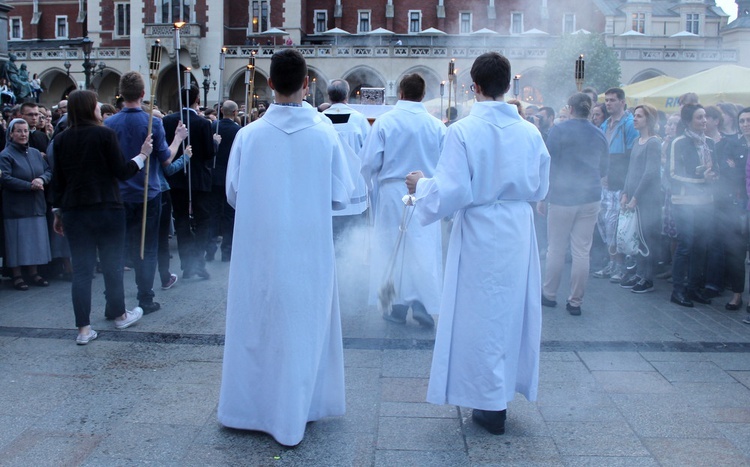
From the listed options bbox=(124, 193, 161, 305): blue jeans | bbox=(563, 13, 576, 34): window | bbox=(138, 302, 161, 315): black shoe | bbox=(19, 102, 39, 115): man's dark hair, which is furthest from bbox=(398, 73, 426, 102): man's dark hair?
bbox=(563, 13, 576, 34): window

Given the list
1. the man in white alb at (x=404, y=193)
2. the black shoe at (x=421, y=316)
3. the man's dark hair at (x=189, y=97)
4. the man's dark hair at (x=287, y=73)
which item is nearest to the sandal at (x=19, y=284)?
the man's dark hair at (x=189, y=97)

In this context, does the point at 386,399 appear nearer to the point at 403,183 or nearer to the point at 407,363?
the point at 407,363

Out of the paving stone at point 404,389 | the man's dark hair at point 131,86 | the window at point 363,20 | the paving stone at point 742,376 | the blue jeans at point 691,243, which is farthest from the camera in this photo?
the window at point 363,20

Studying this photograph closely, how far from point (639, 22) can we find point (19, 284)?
66.1 m

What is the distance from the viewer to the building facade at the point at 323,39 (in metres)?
43.8

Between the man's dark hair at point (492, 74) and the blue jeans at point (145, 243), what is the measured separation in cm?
380

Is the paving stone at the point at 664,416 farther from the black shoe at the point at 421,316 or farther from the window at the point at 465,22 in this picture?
the window at the point at 465,22

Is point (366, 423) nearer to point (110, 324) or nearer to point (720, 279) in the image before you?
point (110, 324)

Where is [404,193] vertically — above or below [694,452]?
above

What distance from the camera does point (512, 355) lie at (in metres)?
4.12

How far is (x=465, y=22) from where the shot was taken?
5606 cm

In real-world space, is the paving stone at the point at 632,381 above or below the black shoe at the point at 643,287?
below

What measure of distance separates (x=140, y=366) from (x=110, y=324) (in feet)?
4.05

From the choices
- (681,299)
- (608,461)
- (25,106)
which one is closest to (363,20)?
(25,106)
